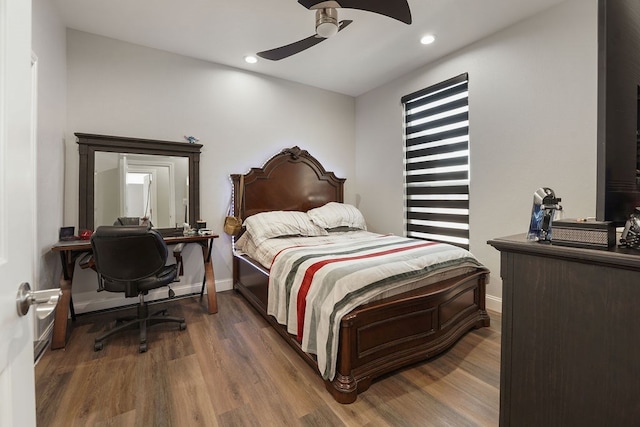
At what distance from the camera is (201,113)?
3.38 m

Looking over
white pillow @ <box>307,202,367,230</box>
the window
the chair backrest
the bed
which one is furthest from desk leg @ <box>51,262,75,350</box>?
the window

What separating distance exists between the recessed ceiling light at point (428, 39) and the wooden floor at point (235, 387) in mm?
2848

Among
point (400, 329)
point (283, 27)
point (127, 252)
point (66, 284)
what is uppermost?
point (283, 27)

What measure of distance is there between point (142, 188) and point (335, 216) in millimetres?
2224

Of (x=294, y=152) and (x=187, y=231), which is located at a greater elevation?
(x=294, y=152)

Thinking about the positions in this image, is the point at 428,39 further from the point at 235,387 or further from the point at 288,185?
the point at 235,387

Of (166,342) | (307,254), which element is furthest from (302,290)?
(166,342)

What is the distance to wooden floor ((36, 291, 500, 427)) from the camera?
1.53 m

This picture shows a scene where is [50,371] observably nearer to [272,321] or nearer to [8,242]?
[272,321]

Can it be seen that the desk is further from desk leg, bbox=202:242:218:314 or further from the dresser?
the dresser

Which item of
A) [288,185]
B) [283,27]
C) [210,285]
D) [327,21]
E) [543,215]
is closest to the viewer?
[543,215]

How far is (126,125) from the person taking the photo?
118 inches

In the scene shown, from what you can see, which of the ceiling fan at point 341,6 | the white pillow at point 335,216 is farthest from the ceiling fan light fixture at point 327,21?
the white pillow at point 335,216

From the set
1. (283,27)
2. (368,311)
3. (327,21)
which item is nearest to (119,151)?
(283,27)
